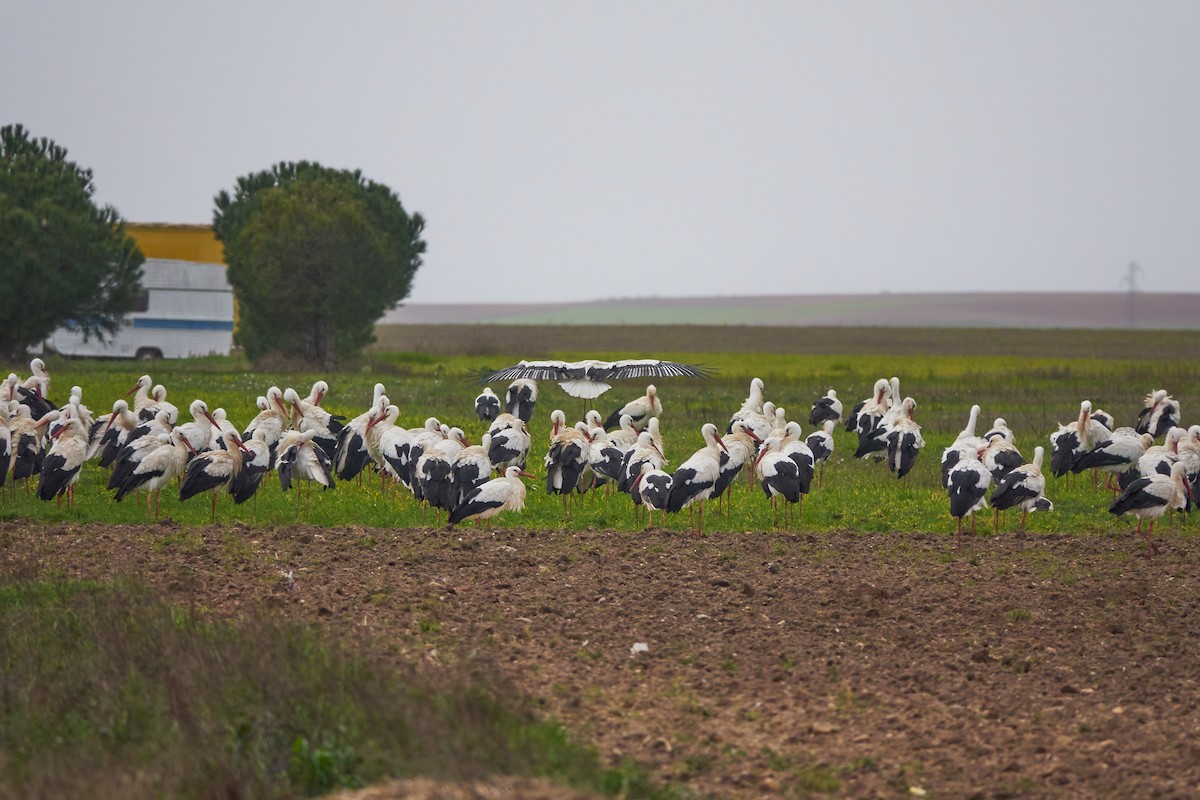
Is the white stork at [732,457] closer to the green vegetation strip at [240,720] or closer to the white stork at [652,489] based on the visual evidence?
the white stork at [652,489]

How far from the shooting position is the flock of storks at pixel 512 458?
54.1ft

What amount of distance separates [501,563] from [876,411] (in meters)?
11.7

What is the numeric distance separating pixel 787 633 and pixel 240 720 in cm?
477

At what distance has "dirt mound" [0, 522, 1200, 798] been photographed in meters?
8.75

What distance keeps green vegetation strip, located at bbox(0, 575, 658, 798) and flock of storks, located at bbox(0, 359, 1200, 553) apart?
20.8 feet

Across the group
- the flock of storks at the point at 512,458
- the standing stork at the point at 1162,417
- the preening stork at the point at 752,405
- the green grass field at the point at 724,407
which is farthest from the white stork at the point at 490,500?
the standing stork at the point at 1162,417

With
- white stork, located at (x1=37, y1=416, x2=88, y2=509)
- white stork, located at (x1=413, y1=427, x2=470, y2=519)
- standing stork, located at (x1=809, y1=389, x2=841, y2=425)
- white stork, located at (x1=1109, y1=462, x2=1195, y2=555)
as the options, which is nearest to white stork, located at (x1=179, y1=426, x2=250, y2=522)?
white stork, located at (x1=37, y1=416, x2=88, y2=509)

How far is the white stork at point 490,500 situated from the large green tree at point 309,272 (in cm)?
3383

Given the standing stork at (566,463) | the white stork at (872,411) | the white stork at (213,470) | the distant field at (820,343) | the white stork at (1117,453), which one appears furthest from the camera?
the distant field at (820,343)

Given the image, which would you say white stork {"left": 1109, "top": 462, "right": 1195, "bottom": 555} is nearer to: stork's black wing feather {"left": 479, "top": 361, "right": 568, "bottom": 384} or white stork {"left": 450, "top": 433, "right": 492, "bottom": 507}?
white stork {"left": 450, "top": 433, "right": 492, "bottom": 507}

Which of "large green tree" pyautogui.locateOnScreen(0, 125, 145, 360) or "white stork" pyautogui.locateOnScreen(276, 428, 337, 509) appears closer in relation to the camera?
"white stork" pyautogui.locateOnScreen(276, 428, 337, 509)

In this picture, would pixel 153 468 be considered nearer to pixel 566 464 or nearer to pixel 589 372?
pixel 566 464

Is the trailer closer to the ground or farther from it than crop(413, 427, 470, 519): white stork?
farther from it

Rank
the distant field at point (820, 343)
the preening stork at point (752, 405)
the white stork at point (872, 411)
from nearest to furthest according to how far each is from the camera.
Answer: the preening stork at point (752, 405) < the white stork at point (872, 411) < the distant field at point (820, 343)
